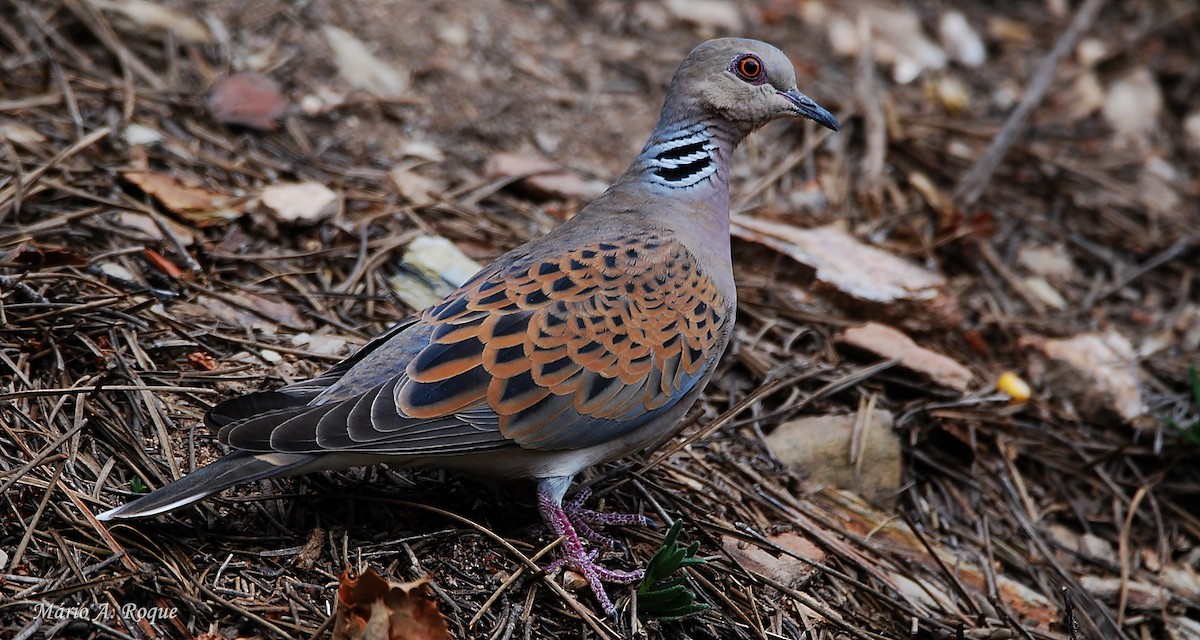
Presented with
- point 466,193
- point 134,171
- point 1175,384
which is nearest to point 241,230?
point 134,171

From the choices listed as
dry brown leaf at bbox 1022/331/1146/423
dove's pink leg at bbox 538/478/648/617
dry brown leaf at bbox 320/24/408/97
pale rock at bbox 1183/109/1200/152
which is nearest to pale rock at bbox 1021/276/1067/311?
Answer: dry brown leaf at bbox 1022/331/1146/423

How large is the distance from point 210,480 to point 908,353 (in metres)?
2.94

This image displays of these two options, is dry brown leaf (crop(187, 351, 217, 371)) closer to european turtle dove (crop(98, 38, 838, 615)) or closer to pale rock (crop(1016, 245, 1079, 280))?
european turtle dove (crop(98, 38, 838, 615))

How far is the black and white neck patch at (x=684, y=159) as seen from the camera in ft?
13.3

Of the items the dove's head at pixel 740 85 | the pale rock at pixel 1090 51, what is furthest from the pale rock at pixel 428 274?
the pale rock at pixel 1090 51

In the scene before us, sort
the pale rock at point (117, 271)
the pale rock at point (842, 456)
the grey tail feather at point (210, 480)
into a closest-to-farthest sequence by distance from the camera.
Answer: the grey tail feather at point (210, 480), the pale rock at point (117, 271), the pale rock at point (842, 456)

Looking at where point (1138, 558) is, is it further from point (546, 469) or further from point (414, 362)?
point (414, 362)

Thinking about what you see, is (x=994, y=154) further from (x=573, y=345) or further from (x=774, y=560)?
(x=573, y=345)

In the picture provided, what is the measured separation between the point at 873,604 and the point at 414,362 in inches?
67.5

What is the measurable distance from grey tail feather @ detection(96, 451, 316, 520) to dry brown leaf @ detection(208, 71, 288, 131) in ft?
8.42

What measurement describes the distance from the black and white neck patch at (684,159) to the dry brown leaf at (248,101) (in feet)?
6.78

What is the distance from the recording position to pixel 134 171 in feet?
14.8

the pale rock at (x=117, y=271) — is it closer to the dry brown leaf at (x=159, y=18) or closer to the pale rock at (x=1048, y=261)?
the dry brown leaf at (x=159, y=18)

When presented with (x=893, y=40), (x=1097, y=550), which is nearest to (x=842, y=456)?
(x=1097, y=550)
